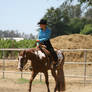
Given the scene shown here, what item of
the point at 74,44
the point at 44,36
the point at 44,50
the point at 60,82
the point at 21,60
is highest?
the point at 44,36

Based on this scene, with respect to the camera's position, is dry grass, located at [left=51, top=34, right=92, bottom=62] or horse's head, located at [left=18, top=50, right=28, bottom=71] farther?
dry grass, located at [left=51, top=34, right=92, bottom=62]

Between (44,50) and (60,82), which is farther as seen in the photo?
(60,82)

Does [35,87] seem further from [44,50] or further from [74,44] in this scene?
[74,44]

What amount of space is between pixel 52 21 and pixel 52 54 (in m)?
39.0

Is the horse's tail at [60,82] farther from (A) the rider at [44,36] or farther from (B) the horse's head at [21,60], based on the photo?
(B) the horse's head at [21,60]

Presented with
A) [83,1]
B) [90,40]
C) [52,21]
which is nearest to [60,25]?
[52,21]

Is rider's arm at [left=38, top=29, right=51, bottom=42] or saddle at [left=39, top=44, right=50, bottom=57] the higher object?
rider's arm at [left=38, top=29, right=51, bottom=42]

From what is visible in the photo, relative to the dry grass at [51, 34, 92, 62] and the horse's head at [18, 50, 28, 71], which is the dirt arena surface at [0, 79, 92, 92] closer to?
the horse's head at [18, 50, 28, 71]

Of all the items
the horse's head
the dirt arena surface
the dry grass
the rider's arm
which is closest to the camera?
the horse's head

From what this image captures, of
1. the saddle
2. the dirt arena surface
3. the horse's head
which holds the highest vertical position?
the saddle

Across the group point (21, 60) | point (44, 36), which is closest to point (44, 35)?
point (44, 36)

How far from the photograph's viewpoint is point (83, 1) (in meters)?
14.5

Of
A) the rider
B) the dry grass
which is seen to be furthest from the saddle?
the dry grass

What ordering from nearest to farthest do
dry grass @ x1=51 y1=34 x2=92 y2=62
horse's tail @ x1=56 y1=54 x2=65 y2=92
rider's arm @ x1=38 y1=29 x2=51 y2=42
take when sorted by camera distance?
rider's arm @ x1=38 y1=29 x2=51 y2=42
horse's tail @ x1=56 y1=54 x2=65 y2=92
dry grass @ x1=51 y1=34 x2=92 y2=62
